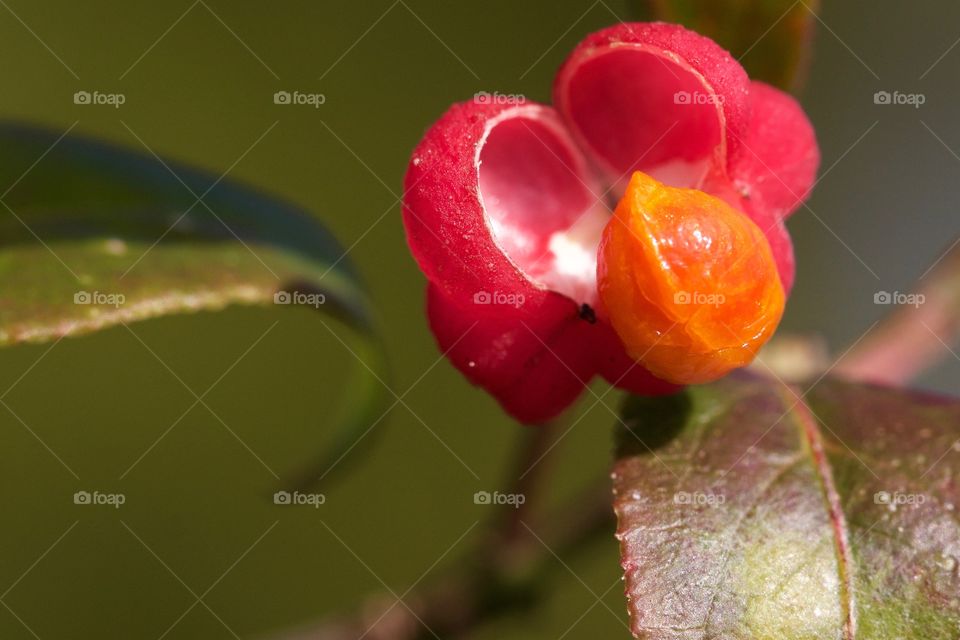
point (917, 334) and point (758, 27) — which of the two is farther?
point (917, 334)

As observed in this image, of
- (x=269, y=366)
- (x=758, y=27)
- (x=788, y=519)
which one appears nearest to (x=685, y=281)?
(x=788, y=519)

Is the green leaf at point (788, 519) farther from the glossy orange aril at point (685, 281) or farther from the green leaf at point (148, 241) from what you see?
the green leaf at point (148, 241)

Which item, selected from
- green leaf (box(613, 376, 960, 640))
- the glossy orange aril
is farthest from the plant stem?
the glossy orange aril

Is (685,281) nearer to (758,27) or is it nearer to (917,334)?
(758,27)

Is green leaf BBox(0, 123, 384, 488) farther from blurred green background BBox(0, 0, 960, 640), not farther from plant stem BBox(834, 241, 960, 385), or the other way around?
blurred green background BBox(0, 0, 960, 640)

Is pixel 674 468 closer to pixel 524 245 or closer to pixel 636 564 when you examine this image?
pixel 636 564
